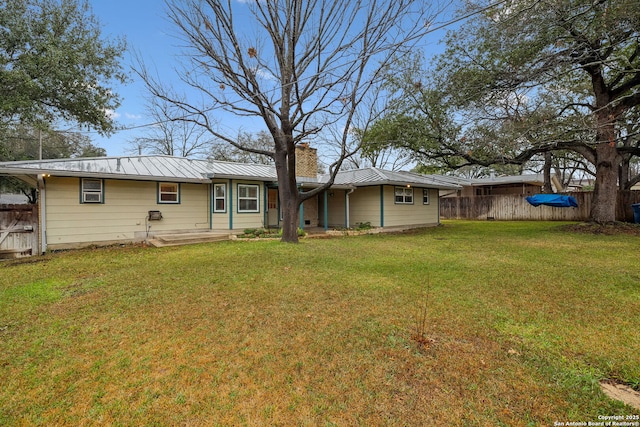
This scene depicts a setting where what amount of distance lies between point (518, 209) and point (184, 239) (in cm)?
2114

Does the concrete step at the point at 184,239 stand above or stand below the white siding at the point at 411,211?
below

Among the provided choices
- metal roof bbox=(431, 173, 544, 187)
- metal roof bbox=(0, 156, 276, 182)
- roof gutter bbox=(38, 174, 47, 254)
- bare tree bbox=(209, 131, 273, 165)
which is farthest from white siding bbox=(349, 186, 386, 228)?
bare tree bbox=(209, 131, 273, 165)

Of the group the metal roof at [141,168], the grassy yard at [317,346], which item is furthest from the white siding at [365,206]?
the grassy yard at [317,346]

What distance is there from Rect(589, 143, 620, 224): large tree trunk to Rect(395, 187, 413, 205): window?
7.60 meters

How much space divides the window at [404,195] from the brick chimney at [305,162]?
14.3 feet

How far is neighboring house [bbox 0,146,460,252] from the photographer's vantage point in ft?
29.0

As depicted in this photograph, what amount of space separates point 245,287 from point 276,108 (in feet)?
20.8

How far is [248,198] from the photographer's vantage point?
12383mm

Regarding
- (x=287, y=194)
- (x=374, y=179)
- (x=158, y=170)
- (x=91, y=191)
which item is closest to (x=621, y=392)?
(x=287, y=194)

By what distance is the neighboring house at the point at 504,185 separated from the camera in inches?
951

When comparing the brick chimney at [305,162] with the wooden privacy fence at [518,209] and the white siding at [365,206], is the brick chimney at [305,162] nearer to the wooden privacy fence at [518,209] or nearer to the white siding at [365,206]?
the white siding at [365,206]

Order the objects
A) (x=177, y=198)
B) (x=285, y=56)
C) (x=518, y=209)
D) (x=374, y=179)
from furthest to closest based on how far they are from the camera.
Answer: (x=518, y=209) → (x=374, y=179) → (x=177, y=198) → (x=285, y=56)

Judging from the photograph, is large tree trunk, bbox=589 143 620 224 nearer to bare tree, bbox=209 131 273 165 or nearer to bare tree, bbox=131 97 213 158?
bare tree, bbox=209 131 273 165

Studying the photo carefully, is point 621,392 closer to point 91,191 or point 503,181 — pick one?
point 91,191
